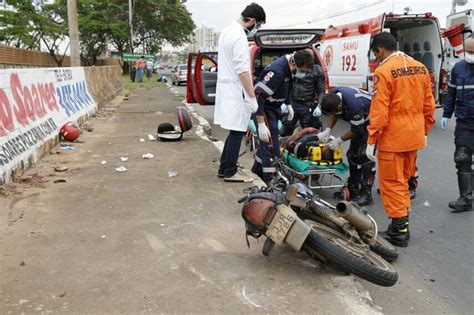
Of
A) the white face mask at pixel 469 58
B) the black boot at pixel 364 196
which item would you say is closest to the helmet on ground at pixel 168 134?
the black boot at pixel 364 196

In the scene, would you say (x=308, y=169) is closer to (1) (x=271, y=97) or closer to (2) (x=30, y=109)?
(1) (x=271, y=97)

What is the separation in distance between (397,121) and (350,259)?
58.0 inches

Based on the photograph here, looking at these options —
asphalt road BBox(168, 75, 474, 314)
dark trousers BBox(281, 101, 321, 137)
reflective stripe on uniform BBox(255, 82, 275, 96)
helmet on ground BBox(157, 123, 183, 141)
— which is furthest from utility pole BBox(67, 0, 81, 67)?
asphalt road BBox(168, 75, 474, 314)

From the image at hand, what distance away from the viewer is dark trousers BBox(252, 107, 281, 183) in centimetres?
581

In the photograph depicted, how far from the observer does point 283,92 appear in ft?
19.2

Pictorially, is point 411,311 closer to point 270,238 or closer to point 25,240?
point 270,238

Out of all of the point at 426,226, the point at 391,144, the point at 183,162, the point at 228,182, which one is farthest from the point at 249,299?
the point at 183,162

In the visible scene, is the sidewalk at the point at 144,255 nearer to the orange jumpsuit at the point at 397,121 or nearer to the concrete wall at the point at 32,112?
the concrete wall at the point at 32,112

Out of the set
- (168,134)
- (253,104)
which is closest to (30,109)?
(168,134)

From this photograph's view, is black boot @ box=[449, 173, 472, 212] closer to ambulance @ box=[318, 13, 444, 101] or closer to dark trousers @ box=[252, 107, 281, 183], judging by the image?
dark trousers @ box=[252, 107, 281, 183]

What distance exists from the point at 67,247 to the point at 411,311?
2560 millimetres

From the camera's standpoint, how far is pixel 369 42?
11.7 meters

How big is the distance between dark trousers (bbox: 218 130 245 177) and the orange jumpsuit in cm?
193

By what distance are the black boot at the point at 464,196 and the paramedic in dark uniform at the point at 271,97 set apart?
1.96 m
